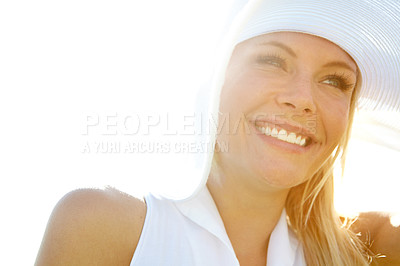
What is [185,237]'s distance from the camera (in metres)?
1.77

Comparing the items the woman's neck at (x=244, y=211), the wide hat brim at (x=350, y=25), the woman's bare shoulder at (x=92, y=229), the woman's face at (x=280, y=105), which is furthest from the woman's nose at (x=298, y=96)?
the woman's bare shoulder at (x=92, y=229)

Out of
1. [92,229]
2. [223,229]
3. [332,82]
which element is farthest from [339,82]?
[92,229]

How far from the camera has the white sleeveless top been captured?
1.70 metres

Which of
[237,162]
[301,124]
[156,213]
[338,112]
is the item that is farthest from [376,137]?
[156,213]

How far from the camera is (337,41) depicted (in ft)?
5.97

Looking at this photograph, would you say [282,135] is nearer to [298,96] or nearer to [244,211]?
[298,96]

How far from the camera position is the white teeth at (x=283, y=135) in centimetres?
181

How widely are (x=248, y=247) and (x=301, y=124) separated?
2.06 ft

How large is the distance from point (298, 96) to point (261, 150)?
28cm

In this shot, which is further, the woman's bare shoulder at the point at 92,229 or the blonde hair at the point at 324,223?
the blonde hair at the point at 324,223

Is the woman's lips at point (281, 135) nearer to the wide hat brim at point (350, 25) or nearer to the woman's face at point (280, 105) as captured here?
the woman's face at point (280, 105)

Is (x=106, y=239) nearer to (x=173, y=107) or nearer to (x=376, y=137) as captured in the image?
(x=173, y=107)

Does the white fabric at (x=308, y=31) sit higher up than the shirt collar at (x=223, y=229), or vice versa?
the white fabric at (x=308, y=31)

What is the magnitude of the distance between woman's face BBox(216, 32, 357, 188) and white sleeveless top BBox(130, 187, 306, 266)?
0.84ft
